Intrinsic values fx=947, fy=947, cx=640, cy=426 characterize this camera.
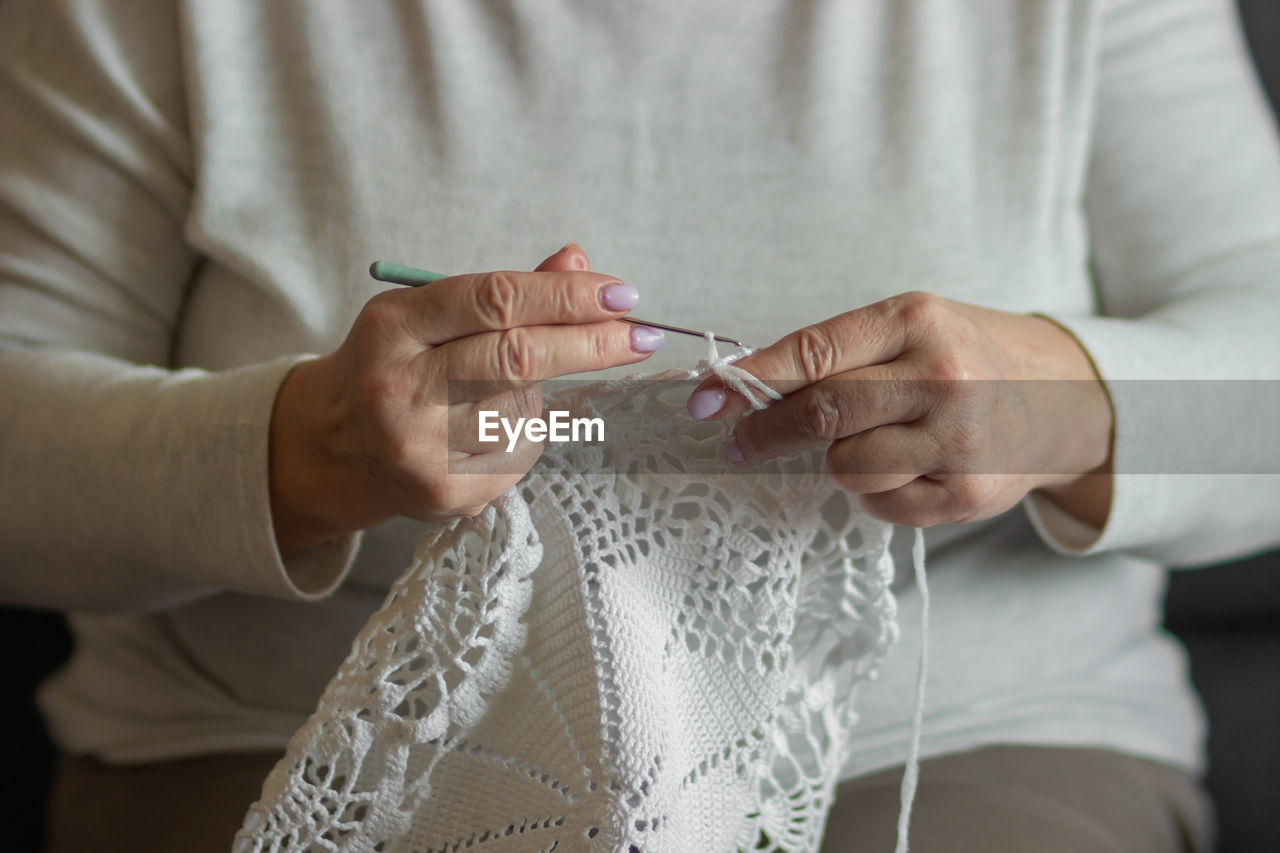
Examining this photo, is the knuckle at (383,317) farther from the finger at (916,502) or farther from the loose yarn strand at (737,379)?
the finger at (916,502)

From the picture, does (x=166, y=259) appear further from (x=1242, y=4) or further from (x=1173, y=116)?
(x=1242, y=4)

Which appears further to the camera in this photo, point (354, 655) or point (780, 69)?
point (780, 69)

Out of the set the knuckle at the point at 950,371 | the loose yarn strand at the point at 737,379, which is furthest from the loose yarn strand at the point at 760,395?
the knuckle at the point at 950,371

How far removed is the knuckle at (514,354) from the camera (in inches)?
21.9

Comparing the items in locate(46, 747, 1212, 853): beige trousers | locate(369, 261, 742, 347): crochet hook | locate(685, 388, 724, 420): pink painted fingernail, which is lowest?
locate(46, 747, 1212, 853): beige trousers

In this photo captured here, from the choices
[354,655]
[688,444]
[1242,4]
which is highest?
[1242,4]

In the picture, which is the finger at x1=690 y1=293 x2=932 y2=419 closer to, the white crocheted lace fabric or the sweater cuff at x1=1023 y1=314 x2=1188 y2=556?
the white crocheted lace fabric

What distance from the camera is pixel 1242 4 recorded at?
3.33 feet

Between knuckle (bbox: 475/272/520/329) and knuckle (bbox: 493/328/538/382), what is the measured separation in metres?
0.01

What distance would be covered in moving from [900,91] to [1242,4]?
0.49 metres

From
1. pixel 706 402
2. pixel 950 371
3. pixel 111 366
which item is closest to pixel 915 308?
pixel 950 371

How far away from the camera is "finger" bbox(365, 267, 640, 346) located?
0.56 m

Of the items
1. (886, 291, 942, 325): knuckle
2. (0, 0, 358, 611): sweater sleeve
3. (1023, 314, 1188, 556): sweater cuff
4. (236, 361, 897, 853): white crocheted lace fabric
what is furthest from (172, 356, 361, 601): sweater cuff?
(1023, 314, 1188, 556): sweater cuff

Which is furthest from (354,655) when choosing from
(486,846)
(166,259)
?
(166,259)
